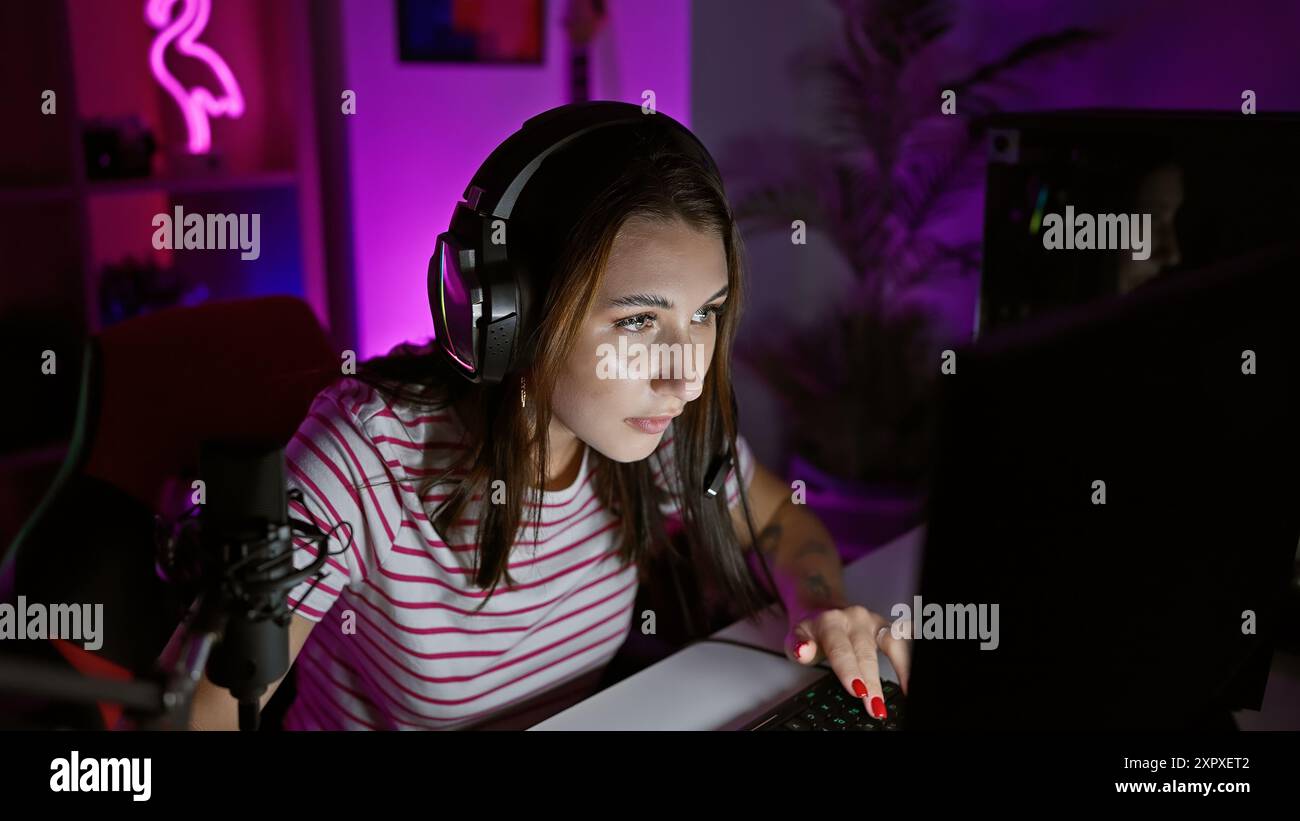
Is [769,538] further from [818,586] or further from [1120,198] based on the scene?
[1120,198]

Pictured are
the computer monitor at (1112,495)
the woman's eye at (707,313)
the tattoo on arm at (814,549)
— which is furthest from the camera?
the tattoo on arm at (814,549)

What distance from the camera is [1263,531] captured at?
0.76 metres

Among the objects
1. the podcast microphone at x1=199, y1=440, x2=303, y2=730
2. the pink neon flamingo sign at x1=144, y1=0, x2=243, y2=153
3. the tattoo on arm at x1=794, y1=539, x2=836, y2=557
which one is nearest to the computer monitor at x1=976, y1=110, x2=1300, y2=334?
the tattoo on arm at x1=794, y1=539, x2=836, y2=557

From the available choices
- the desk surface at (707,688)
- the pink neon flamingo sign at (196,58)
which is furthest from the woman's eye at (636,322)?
the pink neon flamingo sign at (196,58)

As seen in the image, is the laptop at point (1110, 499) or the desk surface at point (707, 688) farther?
the desk surface at point (707, 688)

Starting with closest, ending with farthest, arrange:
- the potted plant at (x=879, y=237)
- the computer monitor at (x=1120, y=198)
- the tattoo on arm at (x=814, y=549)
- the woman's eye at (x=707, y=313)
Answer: the woman's eye at (x=707, y=313) → the computer monitor at (x=1120, y=198) → the tattoo on arm at (x=814, y=549) → the potted plant at (x=879, y=237)

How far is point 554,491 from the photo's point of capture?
47.9 inches

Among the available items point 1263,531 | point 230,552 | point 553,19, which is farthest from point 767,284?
point 230,552

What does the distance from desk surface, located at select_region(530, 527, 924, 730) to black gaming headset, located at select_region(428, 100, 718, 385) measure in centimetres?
33

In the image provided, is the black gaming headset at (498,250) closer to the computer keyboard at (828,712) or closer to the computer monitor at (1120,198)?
the computer keyboard at (828,712)

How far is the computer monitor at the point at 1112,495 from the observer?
0.49 m

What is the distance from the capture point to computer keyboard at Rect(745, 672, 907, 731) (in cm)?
100

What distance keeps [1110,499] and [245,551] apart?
1.49ft

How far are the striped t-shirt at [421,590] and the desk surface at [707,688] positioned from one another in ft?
0.49
